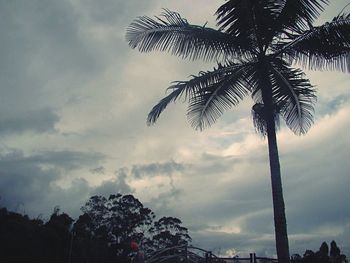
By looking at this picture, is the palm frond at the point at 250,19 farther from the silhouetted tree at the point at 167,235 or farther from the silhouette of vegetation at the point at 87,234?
the silhouetted tree at the point at 167,235

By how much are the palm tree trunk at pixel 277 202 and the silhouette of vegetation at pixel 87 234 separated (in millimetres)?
5974

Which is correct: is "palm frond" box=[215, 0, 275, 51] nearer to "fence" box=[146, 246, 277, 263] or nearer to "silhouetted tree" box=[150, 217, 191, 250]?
"fence" box=[146, 246, 277, 263]

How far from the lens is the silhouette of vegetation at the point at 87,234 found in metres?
28.2

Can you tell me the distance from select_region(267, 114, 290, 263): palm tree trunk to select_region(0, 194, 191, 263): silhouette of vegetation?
19.6 feet

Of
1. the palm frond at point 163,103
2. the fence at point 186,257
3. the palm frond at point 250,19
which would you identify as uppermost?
the palm frond at point 250,19

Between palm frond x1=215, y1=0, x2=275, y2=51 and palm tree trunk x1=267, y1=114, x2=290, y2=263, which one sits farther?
palm frond x1=215, y1=0, x2=275, y2=51

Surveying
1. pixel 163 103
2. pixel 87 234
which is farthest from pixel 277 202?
pixel 87 234

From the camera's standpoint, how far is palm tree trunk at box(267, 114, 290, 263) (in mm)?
9062

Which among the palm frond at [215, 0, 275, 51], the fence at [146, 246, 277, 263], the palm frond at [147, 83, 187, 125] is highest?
the palm frond at [215, 0, 275, 51]

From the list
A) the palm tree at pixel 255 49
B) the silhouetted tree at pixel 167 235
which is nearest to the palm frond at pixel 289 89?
the palm tree at pixel 255 49

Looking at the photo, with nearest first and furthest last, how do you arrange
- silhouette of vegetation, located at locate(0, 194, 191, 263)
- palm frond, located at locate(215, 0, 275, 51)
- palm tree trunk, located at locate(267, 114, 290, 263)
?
palm tree trunk, located at locate(267, 114, 290, 263), palm frond, located at locate(215, 0, 275, 51), silhouette of vegetation, located at locate(0, 194, 191, 263)

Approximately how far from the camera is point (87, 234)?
39.2m

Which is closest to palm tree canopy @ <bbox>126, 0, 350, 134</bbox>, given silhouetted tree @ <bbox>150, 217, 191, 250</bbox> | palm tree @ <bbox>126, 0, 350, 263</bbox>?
palm tree @ <bbox>126, 0, 350, 263</bbox>

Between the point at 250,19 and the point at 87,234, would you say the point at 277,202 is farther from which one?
the point at 87,234
